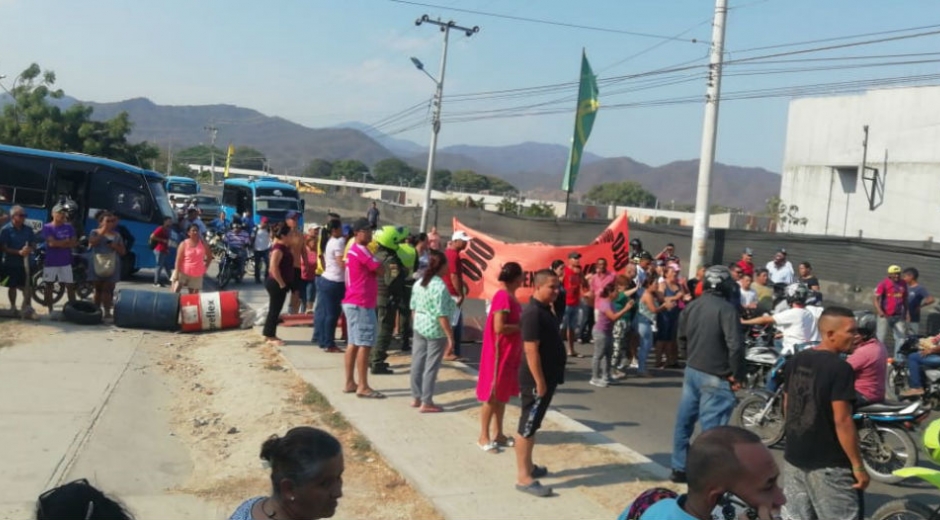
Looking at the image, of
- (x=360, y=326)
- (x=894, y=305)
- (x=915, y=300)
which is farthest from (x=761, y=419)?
(x=915, y=300)

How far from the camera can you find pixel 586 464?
703cm

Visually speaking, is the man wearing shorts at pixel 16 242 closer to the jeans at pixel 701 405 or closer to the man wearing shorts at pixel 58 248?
the man wearing shorts at pixel 58 248

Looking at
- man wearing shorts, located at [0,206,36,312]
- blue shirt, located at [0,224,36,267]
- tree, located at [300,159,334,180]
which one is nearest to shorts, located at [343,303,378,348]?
man wearing shorts, located at [0,206,36,312]

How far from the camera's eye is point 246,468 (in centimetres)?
701

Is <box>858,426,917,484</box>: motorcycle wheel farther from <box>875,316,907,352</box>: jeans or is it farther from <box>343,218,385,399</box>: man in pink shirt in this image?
<box>875,316,907,352</box>: jeans

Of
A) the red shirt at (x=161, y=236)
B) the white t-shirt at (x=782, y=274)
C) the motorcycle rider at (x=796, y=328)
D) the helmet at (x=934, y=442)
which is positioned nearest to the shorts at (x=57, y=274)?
the red shirt at (x=161, y=236)

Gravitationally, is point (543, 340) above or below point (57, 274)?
above

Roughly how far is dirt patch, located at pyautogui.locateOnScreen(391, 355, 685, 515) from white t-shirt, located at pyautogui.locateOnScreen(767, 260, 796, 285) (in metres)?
9.03

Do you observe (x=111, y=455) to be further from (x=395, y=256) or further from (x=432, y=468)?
(x=395, y=256)

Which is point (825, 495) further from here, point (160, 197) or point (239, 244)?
point (160, 197)

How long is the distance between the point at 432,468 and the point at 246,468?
61.8 inches

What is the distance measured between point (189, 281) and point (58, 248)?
1.98m

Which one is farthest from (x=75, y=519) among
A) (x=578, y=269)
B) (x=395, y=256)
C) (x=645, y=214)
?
(x=645, y=214)

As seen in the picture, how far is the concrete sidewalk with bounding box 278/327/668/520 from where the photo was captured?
6.07m
